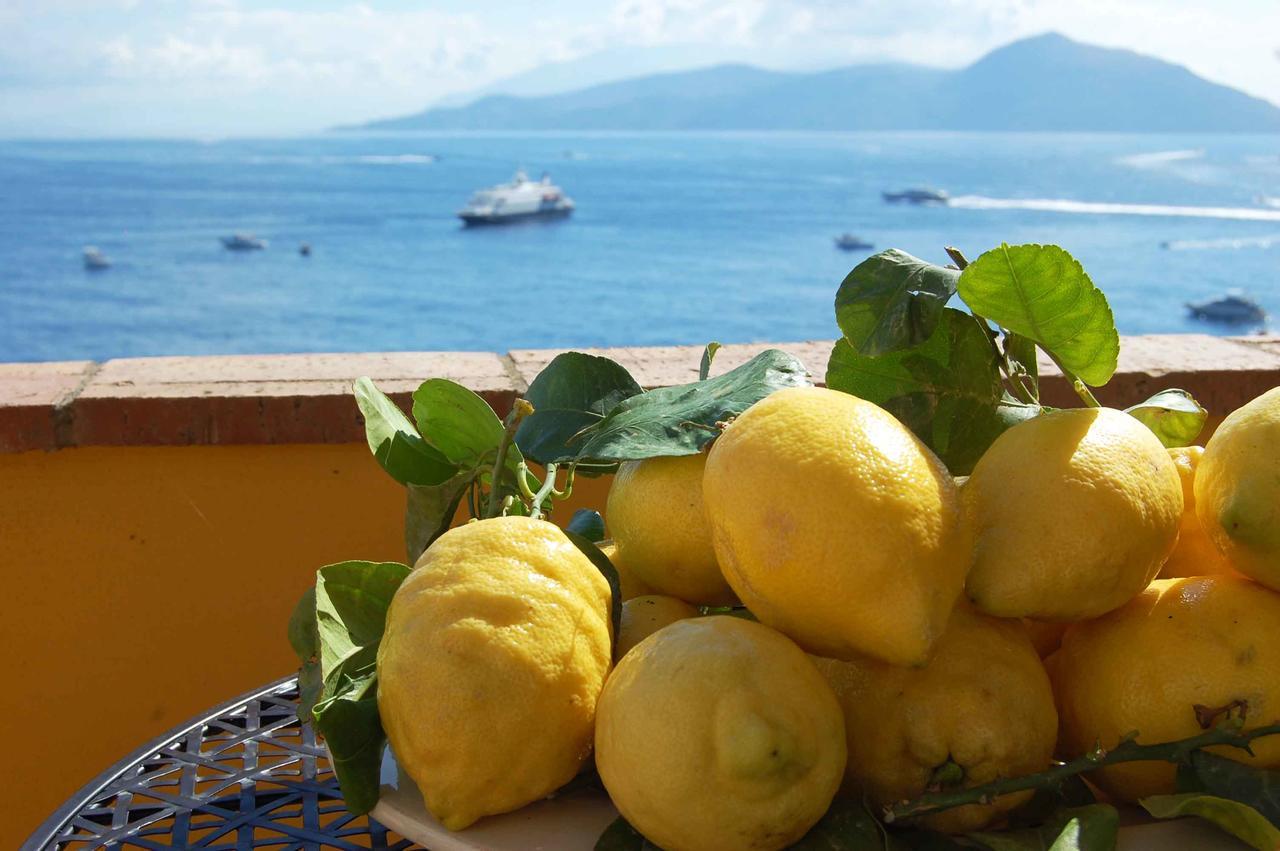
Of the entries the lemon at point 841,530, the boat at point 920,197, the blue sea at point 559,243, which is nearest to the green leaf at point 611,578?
the lemon at point 841,530

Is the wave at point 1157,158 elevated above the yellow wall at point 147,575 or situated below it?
below

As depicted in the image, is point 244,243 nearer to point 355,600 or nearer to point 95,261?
point 95,261

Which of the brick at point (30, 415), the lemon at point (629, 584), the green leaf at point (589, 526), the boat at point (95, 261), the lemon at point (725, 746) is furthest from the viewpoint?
the boat at point (95, 261)

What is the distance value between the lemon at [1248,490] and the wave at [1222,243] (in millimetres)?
39829

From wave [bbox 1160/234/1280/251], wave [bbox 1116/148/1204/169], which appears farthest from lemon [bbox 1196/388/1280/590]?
wave [bbox 1116/148/1204/169]

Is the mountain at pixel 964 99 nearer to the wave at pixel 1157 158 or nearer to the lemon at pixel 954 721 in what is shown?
the wave at pixel 1157 158

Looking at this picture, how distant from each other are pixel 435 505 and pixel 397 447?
0.19 ft

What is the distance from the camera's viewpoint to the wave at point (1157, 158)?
6312cm

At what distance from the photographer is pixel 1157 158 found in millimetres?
67875

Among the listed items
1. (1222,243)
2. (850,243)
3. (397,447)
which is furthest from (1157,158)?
(397,447)

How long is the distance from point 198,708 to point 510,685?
1227 millimetres

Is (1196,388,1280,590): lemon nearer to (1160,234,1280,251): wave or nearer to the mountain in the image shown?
(1160,234,1280,251): wave

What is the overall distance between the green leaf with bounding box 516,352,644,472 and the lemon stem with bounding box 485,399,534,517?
3 centimetres

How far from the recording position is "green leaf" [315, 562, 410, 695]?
0.73m
